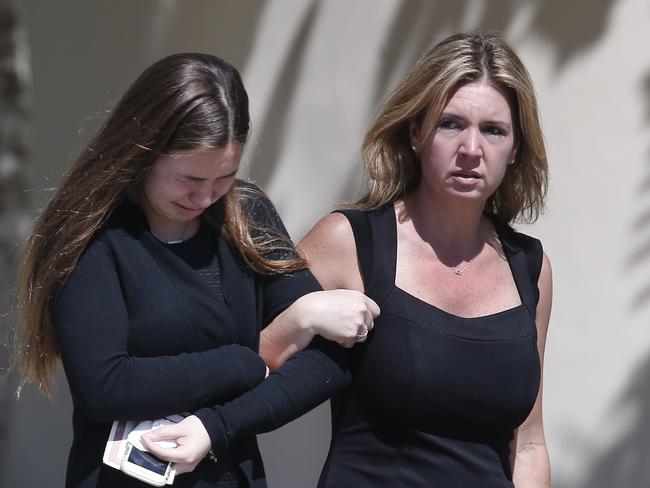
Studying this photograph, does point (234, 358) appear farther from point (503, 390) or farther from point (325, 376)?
point (503, 390)

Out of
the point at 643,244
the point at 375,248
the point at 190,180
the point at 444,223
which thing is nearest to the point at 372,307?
the point at 375,248

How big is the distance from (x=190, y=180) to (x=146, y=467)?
0.57 m

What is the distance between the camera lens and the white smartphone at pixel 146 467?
2357 mm

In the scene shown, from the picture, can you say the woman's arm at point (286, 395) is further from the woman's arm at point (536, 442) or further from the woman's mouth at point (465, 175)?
the woman's arm at point (536, 442)

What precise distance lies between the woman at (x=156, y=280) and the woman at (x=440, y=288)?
0.65 feet

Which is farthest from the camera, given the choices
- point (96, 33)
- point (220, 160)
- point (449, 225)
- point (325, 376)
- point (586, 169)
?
point (96, 33)

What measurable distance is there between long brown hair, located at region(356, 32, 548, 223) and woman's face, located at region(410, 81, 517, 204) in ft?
0.08

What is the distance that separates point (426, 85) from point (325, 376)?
0.74 m

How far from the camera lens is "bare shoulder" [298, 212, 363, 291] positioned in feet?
9.22

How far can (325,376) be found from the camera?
2580 millimetres

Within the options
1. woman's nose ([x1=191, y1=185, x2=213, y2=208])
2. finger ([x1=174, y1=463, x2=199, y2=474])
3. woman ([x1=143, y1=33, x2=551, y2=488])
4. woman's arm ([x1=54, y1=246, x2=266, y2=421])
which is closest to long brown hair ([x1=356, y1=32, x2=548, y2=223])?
woman ([x1=143, y1=33, x2=551, y2=488])

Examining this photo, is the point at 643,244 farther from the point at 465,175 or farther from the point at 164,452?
the point at 164,452

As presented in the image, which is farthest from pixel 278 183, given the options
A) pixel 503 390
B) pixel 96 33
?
pixel 503 390

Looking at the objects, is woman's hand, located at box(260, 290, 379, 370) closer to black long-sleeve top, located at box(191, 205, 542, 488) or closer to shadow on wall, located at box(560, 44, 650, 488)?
black long-sleeve top, located at box(191, 205, 542, 488)
